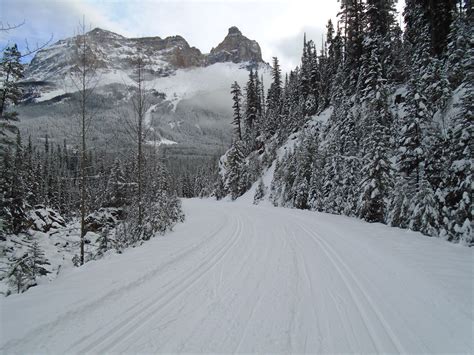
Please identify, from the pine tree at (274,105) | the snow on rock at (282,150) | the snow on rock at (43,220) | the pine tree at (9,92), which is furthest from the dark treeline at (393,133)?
the snow on rock at (43,220)

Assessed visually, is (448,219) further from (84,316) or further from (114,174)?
(114,174)

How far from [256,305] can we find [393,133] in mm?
20486

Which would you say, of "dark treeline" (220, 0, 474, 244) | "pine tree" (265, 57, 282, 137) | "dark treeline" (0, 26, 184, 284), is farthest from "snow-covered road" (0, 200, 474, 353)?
"pine tree" (265, 57, 282, 137)

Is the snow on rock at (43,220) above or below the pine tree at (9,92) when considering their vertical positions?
below

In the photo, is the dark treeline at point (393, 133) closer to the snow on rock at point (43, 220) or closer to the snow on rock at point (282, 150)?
the snow on rock at point (282, 150)

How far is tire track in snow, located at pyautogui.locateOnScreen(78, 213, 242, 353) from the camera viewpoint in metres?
3.68

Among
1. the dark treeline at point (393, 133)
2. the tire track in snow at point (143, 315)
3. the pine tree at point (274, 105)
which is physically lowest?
the tire track in snow at point (143, 315)

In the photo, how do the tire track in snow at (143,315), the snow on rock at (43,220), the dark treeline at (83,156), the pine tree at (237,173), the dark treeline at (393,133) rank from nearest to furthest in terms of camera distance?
the tire track in snow at (143,315), the dark treeline at (83,156), the dark treeline at (393,133), the snow on rock at (43,220), the pine tree at (237,173)

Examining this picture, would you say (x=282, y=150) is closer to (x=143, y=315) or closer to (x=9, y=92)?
(x=9, y=92)

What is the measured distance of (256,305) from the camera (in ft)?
15.9

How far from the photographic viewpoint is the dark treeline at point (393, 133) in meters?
10.8

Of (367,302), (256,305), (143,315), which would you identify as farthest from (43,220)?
(367,302)

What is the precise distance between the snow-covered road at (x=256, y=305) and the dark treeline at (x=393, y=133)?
410 centimetres

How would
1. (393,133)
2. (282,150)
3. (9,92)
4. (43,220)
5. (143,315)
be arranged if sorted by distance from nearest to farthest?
(143,315), (9,92), (393,133), (43,220), (282,150)
